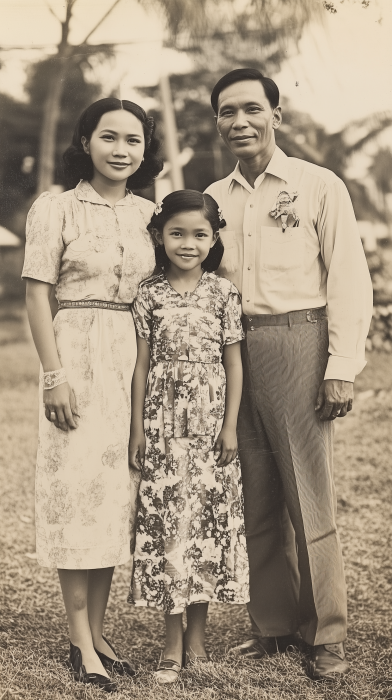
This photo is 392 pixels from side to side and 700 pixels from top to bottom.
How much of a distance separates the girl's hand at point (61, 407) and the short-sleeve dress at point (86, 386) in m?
0.03

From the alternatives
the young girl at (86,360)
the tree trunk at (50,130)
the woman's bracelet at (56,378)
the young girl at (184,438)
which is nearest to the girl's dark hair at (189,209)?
the young girl at (184,438)

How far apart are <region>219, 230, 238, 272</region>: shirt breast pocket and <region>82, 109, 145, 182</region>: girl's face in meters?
0.51

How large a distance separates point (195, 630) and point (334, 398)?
1.07 meters

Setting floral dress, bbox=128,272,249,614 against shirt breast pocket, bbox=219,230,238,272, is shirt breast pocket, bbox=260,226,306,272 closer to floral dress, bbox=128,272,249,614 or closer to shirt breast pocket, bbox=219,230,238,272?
shirt breast pocket, bbox=219,230,238,272

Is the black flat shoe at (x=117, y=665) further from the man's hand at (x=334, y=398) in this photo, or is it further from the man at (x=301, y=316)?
the man's hand at (x=334, y=398)

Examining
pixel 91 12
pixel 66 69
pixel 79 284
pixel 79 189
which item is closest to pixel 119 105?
pixel 79 189

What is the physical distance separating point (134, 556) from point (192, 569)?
0.23 meters

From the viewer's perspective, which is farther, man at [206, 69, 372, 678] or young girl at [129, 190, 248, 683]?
man at [206, 69, 372, 678]

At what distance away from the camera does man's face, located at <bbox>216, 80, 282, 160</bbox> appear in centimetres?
303

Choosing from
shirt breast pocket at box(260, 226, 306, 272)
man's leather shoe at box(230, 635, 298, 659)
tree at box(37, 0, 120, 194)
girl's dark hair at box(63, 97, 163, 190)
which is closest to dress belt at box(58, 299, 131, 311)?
girl's dark hair at box(63, 97, 163, 190)

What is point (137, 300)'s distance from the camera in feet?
9.73

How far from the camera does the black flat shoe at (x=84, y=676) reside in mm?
2842

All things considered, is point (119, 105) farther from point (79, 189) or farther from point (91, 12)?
point (91, 12)

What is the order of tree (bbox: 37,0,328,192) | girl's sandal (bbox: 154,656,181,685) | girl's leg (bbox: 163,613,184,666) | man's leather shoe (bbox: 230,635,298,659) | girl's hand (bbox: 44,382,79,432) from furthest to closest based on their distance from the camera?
tree (bbox: 37,0,328,192) < man's leather shoe (bbox: 230,635,298,659) < girl's leg (bbox: 163,613,184,666) < girl's sandal (bbox: 154,656,181,685) < girl's hand (bbox: 44,382,79,432)
